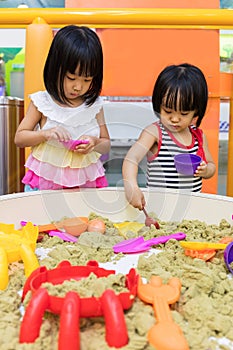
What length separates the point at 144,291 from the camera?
0.42 m

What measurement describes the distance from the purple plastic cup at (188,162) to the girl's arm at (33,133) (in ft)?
0.79

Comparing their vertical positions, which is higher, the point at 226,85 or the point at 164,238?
the point at 226,85

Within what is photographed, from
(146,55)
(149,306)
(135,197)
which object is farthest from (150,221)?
(146,55)

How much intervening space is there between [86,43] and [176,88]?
224mm

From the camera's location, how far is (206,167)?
3.05 feet

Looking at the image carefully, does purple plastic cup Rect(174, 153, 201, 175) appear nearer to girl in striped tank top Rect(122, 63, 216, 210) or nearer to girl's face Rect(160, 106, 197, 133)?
girl in striped tank top Rect(122, 63, 216, 210)

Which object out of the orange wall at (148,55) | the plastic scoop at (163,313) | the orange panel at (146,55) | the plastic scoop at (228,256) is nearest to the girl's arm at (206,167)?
the orange wall at (148,55)

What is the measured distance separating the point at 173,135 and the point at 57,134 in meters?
0.31

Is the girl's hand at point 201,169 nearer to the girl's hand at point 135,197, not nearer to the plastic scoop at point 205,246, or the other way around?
the girl's hand at point 135,197

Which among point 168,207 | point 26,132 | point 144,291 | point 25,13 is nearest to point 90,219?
point 168,207

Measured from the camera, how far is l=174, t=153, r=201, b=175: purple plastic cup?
0.88 meters

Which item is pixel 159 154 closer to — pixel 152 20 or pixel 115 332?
pixel 152 20

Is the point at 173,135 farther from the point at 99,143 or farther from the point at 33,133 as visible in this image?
the point at 33,133

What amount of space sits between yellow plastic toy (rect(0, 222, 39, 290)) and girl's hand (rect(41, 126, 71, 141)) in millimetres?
307
